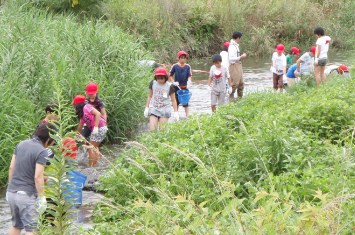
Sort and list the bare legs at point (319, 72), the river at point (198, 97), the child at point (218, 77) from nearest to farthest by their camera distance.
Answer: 1. the river at point (198, 97)
2. the child at point (218, 77)
3. the bare legs at point (319, 72)

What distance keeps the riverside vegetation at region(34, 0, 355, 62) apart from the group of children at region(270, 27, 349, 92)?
703 cm

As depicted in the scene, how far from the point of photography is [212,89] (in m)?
12.6

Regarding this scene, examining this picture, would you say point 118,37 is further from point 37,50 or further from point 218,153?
point 218,153

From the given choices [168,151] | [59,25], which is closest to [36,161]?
[168,151]

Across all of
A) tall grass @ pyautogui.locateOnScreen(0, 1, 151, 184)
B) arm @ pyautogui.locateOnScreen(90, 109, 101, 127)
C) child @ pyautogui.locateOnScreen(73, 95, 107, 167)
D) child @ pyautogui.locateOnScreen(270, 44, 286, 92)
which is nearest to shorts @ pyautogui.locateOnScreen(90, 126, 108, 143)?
child @ pyautogui.locateOnScreen(73, 95, 107, 167)

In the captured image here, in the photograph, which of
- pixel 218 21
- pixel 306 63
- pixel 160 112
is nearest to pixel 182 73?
pixel 160 112

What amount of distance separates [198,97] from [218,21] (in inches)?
462

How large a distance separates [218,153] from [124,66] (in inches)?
216

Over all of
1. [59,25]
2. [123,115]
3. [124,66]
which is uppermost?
[59,25]

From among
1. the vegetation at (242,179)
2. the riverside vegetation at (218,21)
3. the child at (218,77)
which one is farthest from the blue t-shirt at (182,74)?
the riverside vegetation at (218,21)

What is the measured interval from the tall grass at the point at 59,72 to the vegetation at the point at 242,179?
230 centimetres

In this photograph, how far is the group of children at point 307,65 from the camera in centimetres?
1415

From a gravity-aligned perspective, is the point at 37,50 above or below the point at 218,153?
above

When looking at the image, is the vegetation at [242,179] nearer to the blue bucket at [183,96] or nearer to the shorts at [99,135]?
the shorts at [99,135]
